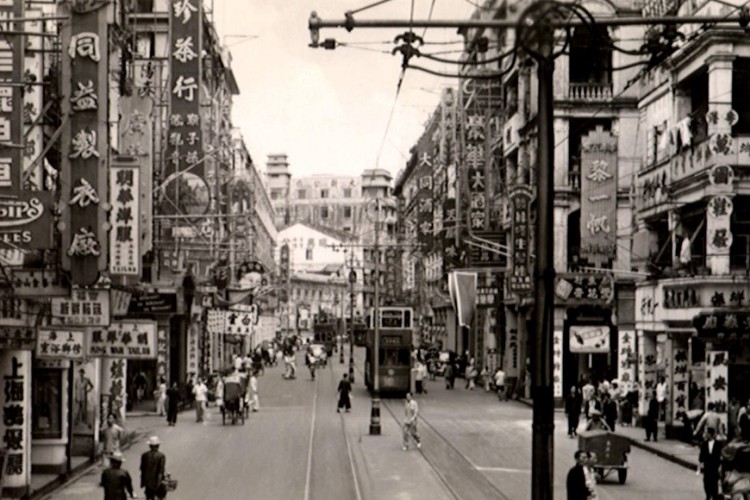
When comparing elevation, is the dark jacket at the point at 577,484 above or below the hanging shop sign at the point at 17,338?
below

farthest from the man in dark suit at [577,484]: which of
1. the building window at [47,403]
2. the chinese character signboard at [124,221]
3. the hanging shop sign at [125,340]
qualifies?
the building window at [47,403]

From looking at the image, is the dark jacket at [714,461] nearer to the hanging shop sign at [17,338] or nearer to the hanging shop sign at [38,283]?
the hanging shop sign at [38,283]

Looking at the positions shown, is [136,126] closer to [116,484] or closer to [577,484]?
[116,484]

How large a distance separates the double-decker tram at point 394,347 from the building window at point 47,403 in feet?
82.7

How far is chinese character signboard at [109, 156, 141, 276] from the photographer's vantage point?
2439 centimetres

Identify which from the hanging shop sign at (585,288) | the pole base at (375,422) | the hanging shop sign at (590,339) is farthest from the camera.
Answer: the hanging shop sign at (585,288)

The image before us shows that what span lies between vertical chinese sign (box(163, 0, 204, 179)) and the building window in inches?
631

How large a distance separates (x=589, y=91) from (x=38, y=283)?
34.9 meters

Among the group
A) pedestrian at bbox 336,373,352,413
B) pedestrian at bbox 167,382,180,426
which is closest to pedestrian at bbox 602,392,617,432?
pedestrian at bbox 336,373,352,413

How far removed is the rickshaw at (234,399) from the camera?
→ 132 ft

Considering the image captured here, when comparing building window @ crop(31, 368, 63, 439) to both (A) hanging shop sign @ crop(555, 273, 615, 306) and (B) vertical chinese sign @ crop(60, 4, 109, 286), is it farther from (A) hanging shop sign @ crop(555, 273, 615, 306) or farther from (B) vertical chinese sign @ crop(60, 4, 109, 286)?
(A) hanging shop sign @ crop(555, 273, 615, 306)

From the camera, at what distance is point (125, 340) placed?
24.8 meters

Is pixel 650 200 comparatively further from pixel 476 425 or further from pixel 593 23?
pixel 593 23

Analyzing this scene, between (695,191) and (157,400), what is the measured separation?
2046 cm
